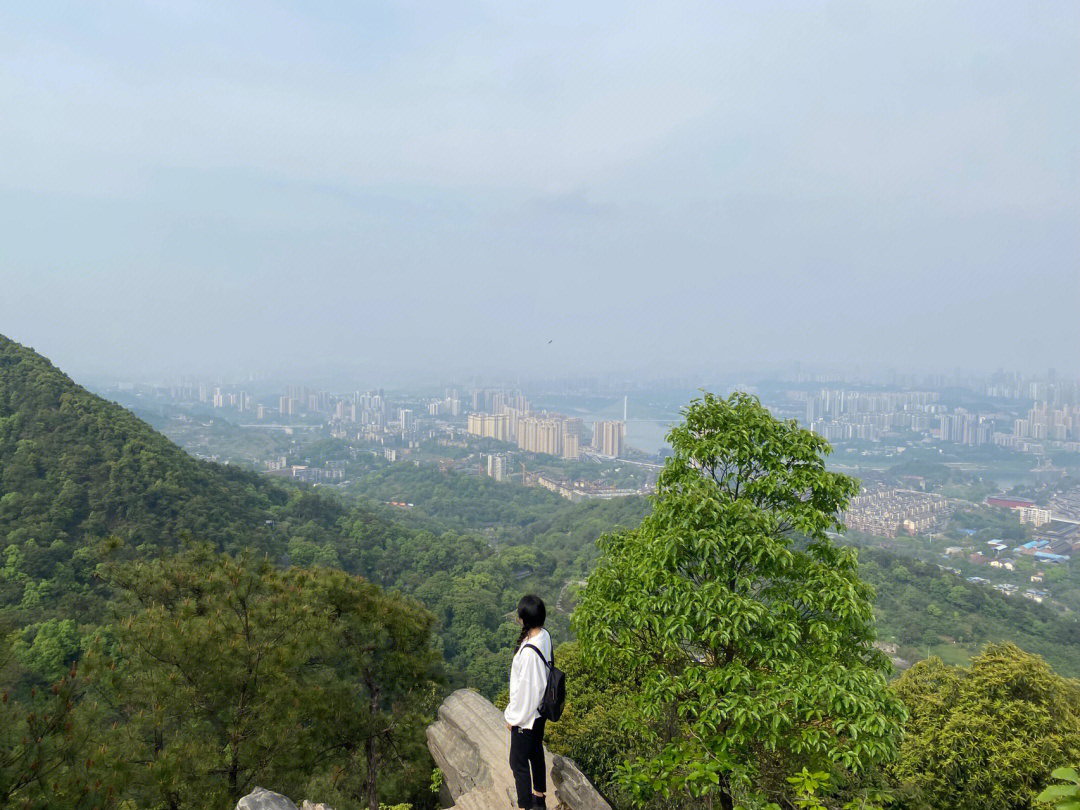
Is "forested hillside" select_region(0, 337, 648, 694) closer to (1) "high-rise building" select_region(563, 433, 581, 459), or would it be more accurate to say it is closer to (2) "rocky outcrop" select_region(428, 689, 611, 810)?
(2) "rocky outcrop" select_region(428, 689, 611, 810)

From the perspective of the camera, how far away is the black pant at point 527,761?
2.12 m

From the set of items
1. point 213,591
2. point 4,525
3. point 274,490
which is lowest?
point 274,490

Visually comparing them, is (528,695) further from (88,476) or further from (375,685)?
(88,476)

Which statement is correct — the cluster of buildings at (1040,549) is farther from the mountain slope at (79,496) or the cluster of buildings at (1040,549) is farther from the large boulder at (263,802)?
the large boulder at (263,802)

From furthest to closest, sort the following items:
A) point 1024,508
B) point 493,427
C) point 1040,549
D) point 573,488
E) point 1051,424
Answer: point 493,427, point 1051,424, point 573,488, point 1024,508, point 1040,549

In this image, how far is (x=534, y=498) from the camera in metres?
43.8

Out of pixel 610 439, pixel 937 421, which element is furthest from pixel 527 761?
pixel 937 421

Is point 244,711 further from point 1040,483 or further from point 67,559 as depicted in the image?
point 1040,483

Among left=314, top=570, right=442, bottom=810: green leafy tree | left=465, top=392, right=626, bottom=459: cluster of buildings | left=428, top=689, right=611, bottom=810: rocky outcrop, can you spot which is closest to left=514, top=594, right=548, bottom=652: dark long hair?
left=428, top=689, right=611, bottom=810: rocky outcrop

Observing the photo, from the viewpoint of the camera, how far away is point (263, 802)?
2129 mm

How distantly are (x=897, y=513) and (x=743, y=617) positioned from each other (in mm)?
42797

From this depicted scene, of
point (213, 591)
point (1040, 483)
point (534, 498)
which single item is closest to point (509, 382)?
point (534, 498)

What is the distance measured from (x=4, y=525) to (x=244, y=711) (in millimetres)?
12560

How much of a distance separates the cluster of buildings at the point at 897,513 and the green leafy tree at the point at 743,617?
3637 centimetres
